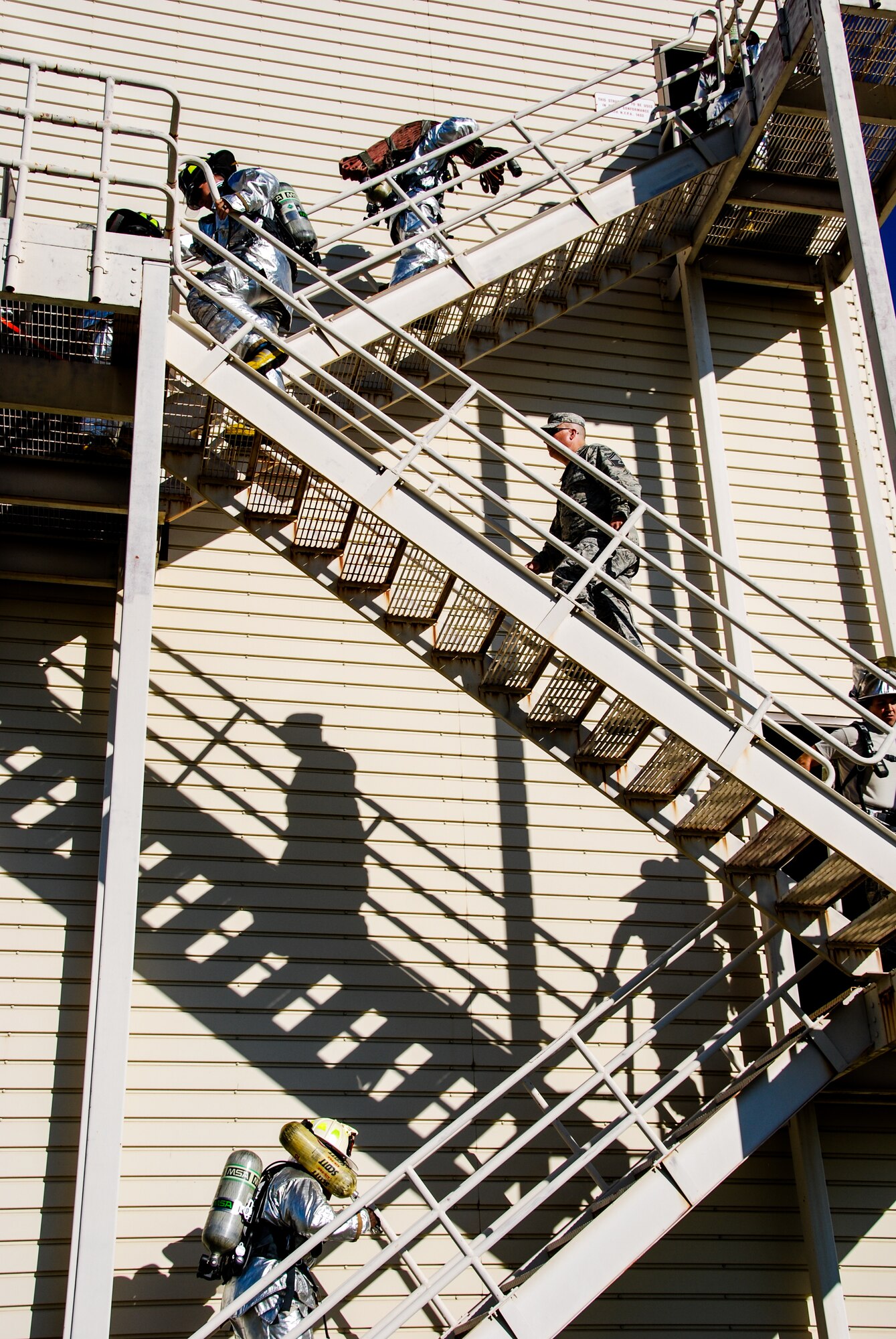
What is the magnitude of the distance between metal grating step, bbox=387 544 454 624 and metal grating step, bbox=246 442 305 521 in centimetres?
75

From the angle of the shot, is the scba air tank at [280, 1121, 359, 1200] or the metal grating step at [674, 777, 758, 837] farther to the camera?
the metal grating step at [674, 777, 758, 837]

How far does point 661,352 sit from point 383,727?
429 centimetres

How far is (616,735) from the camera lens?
7895 mm

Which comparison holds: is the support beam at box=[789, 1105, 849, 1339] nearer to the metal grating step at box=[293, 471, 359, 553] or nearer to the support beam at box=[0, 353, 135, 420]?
the metal grating step at box=[293, 471, 359, 553]

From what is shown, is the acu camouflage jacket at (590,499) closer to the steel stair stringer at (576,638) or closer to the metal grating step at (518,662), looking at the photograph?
the metal grating step at (518,662)

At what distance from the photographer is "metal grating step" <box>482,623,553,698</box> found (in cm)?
757

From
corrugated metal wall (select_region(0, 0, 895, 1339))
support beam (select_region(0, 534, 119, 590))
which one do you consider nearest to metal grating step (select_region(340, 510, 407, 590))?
corrugated metal wall (select_region(0, 0, 895, 1339))

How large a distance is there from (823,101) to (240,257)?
4614 mm

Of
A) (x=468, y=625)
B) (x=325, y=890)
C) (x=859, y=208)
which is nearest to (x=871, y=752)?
(x=468, y=625)

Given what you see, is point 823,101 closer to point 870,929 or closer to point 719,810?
point 719,810

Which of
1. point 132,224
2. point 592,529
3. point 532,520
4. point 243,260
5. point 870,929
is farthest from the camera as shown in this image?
point 532,520

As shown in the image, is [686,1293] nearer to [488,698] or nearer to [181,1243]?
[181,1243]

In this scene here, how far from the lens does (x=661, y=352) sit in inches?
456

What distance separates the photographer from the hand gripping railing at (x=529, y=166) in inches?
387
